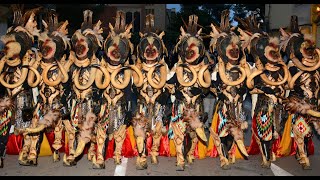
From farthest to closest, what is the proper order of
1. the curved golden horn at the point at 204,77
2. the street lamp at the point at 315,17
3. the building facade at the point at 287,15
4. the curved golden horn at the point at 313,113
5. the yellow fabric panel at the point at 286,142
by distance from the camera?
the building facade at the point at 287,15, the street lamp at the point at 315,17, the yellow fabric panel at the point at 286,142, the curved golden horn at the point at 204,77, the curved golden horn at the point at 313,113

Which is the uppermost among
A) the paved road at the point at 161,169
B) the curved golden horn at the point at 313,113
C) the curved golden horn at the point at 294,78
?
the curved golden horn at the point at 294,78

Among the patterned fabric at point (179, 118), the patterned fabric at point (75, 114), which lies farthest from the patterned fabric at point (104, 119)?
the patterned fabric at point (179, 118)

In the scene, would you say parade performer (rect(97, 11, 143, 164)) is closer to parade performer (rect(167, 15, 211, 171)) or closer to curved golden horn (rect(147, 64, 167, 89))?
curved golden horn (rect(147, 64, 167, 89))

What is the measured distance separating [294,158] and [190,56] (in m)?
2.66

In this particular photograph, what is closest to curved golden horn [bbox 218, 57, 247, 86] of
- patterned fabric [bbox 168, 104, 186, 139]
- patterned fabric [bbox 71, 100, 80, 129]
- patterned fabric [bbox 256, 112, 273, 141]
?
patterned fabric [bbox 256, 112, 273, 141]

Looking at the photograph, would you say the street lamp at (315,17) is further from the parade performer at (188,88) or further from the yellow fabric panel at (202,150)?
the parade performer at (188,88)

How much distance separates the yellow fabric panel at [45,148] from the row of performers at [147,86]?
0.60 meters

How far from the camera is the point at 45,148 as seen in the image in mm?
6473

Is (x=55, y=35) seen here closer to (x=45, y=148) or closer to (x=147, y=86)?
(x=147, y=86)

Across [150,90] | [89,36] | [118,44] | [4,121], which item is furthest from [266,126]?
[4,121]

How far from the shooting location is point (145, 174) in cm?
548

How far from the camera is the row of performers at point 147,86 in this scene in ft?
18.2

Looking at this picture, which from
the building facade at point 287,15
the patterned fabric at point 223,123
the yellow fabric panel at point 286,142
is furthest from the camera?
the building facade at point 287,15

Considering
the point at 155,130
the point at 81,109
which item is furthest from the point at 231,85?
the point at 81,109
